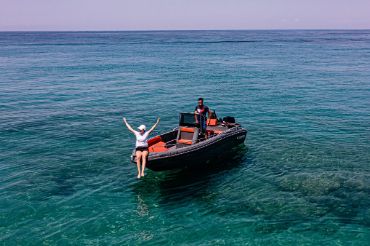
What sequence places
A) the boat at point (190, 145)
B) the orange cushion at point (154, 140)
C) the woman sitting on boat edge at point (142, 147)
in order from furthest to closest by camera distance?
the orange cushion at point (154, 140) → the boat at point (190, 145) → the woman sitting on boat edge at point (142, 147)

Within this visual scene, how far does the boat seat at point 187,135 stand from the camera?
19312 mm

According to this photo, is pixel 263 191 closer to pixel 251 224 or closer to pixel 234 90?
pixel 251 224

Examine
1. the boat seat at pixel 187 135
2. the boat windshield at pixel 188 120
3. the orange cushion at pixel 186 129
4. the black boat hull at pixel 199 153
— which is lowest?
the black boat hull at pixel 199 153

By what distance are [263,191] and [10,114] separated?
23.2 m

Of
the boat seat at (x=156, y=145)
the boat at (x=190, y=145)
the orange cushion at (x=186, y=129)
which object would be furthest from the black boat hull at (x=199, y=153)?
the boat seat at (x=156, y=145)

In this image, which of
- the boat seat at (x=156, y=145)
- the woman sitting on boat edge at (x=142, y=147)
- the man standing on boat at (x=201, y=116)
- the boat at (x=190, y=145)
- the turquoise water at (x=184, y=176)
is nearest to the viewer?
A: the turquoise water at (x=184, y=176)

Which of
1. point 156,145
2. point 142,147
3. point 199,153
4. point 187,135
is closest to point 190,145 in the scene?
point 199,153

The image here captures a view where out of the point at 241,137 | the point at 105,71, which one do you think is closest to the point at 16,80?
the point at 105,71

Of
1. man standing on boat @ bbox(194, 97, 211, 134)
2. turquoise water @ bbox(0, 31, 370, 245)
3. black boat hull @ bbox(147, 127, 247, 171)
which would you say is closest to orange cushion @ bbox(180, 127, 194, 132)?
man standing on boat @ bbox(194, 97, 211, 134)

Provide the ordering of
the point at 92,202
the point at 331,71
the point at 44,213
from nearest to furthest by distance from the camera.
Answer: the point at 44,213
the point at 92,202
the point at 331,71

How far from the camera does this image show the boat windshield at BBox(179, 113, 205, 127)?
19.6 m

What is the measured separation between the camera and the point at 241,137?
22188 mm

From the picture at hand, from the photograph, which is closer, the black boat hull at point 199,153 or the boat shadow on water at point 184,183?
the boat shadow on water at point 184,183

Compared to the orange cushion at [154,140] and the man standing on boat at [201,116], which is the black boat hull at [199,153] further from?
the orange cushion at [154,140]
